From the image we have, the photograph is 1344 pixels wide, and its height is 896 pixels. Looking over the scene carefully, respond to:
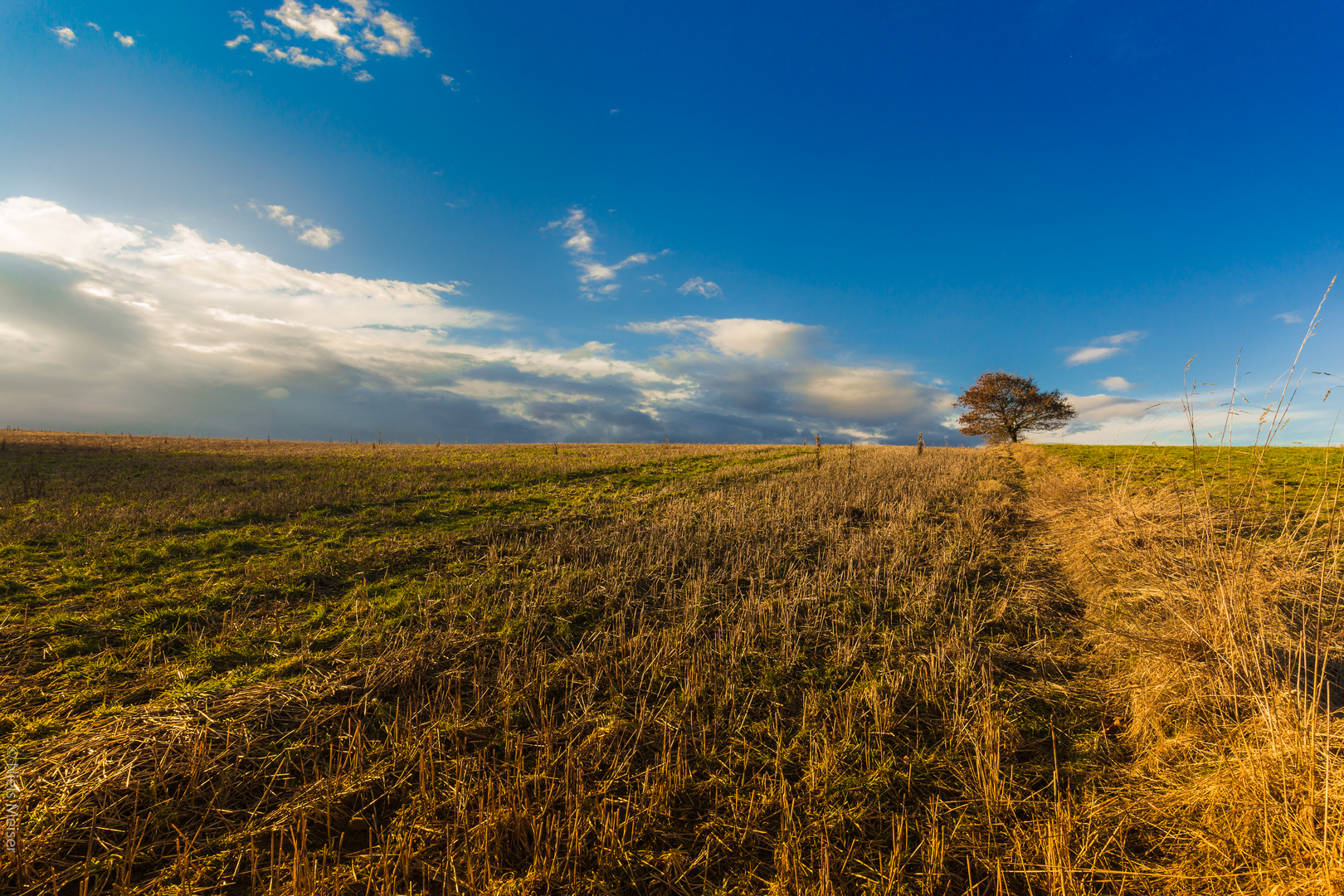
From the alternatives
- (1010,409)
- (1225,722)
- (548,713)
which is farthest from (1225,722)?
(1010,409)

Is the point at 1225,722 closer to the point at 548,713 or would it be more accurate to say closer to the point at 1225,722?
the point at 1225,722

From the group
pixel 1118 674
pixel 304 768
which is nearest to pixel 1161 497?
pixel 1118 674

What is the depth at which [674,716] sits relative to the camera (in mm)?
5020

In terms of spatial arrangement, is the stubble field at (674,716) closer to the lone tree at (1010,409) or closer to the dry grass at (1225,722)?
the dry grass at (1225,722)

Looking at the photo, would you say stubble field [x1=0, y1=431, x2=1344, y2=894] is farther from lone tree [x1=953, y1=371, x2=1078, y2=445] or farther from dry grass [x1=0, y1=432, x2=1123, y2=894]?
lone tree [x1=953, y1=371, x2=1078, y2=445]

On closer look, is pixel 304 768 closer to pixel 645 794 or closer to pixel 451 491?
pixel 645 794

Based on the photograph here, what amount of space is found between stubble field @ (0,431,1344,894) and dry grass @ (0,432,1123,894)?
0.04 meters

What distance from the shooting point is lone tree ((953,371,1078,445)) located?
5684cm

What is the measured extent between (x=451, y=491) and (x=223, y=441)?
43.3 meters

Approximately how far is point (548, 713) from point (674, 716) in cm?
124

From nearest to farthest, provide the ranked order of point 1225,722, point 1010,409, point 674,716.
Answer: point 1225,722 < point 674,716 < point 1010,409

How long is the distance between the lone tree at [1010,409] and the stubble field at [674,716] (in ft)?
183

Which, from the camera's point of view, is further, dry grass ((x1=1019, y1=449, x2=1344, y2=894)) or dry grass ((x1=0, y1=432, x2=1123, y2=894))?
dry grass ((x1=0, y1=432, x2=1123, y2=894))

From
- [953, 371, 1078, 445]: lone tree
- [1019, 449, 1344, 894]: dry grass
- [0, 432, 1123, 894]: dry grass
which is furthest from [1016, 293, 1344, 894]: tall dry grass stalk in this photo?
[953, 371, 1078, 445]: lone tree
